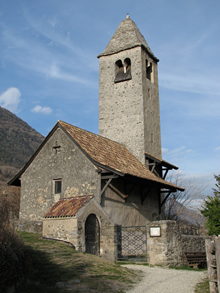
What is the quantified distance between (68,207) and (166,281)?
18.3ft

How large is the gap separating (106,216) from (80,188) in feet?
6.96

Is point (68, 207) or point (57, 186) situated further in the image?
point (57, 186)

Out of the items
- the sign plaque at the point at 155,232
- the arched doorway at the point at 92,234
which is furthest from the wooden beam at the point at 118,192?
the sign plaque at the point at 155,232

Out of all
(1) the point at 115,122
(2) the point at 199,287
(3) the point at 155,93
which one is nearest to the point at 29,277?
(2) the point at 199,287

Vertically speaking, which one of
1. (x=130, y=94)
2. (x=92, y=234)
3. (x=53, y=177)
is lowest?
(x=92, y=234)

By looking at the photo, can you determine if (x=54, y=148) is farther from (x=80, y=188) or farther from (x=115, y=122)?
(x=115, y=122)

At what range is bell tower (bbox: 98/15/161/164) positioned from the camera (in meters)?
21.2

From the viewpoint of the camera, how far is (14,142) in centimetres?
8994

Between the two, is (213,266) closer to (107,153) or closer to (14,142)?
(107,153)

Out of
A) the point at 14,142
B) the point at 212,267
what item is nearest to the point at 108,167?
the point at 212,267

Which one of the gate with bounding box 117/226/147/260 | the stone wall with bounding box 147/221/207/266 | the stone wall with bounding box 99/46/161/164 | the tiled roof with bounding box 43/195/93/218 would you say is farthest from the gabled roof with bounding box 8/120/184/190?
the stone wall with bounding box 147/221/207/266

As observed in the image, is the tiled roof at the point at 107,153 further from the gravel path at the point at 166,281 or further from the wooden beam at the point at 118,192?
the gravel path at the point at 166,281

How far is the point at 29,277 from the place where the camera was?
784 centimetres

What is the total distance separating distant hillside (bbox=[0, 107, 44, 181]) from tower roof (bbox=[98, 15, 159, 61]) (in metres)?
40.8
